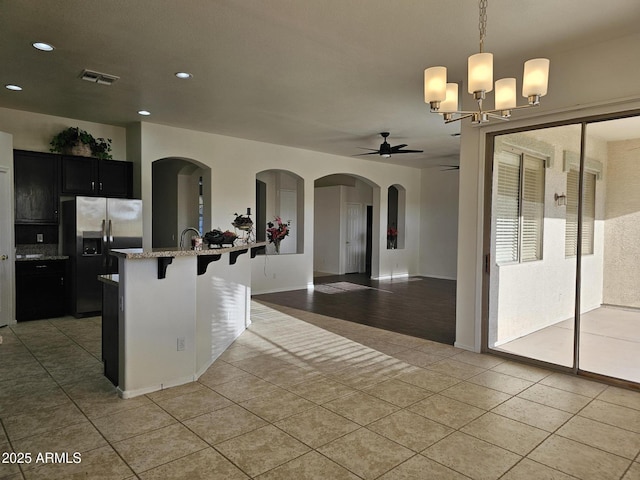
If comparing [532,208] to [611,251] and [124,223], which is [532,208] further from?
[124,223]

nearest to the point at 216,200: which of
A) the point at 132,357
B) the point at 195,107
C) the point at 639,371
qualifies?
the point at 195,107

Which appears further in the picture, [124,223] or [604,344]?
[124,223]

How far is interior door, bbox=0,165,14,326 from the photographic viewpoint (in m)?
5.45

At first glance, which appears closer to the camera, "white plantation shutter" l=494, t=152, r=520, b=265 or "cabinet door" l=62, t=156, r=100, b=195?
"white plantation shutter" l=494, t=152, r=520, b=265

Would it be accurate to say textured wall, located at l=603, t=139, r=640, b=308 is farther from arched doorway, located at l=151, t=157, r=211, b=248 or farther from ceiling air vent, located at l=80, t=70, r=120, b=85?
arched doorway, located at l=151, t=157, r=211, b=248

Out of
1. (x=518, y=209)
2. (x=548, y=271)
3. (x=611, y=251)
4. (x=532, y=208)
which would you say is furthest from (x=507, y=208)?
(x=611, y=251)

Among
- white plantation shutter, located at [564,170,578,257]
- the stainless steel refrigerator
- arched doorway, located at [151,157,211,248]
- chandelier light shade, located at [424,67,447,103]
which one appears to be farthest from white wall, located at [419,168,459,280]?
chandelier light shade, located at [424,67,447,103]

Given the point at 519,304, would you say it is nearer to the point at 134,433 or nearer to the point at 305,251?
the point at 134,433

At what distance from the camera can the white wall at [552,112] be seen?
3.55 m

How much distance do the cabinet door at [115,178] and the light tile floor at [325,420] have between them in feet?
9.13

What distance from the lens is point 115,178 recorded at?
21.8 feet

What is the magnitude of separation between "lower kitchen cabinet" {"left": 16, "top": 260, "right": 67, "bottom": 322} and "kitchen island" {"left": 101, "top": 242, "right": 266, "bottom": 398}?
9.72 feet

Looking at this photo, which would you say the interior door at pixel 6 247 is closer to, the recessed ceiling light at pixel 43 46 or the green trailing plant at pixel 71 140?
the green trailing plant at pixel 71 140

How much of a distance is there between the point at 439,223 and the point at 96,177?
828cm
